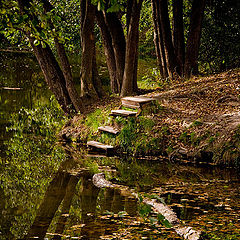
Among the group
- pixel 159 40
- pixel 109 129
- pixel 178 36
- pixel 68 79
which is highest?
pixel 178 36

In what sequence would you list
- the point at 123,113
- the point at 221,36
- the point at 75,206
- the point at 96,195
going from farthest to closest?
the point at 221,36
the point at 123,113
the point at 96,195
the point at 75,206

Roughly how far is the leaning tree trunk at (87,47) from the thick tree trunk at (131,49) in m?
1.06

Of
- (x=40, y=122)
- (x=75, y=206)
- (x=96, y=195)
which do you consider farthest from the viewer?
(x=40, y=122)

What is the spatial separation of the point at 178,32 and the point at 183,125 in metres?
6.45

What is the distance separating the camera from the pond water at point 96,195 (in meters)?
6.11

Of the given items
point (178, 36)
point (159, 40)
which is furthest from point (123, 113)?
point (178, 36)

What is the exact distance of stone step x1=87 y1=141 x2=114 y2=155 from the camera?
11469mm

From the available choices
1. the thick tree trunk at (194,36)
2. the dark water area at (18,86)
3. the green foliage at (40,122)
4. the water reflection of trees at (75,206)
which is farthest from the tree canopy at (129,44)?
the water reflection of trees at (75,206)

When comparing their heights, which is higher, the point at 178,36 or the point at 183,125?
the point at 178,36

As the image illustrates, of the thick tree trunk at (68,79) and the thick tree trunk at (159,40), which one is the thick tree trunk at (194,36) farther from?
the thick tree trunk at (68,79)

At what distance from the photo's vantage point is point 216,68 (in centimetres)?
1947

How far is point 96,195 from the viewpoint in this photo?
7961 millimetres

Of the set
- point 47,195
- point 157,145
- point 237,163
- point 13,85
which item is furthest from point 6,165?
point 13,85

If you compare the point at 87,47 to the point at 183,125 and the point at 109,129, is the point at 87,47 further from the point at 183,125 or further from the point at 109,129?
the point at 183,125
